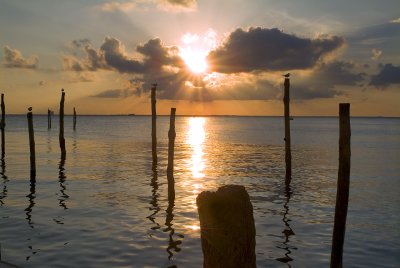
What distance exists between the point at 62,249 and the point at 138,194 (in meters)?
8.21

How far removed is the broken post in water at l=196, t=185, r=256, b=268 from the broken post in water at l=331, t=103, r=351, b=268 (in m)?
3.59

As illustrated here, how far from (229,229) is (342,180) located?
3.96 m

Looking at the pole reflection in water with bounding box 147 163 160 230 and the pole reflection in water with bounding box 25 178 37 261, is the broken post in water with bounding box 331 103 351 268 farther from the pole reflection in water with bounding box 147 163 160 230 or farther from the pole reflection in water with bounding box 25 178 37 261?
the pole reflection in water with bounding box 25 178 37 261

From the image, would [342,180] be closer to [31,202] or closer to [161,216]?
[161,216]

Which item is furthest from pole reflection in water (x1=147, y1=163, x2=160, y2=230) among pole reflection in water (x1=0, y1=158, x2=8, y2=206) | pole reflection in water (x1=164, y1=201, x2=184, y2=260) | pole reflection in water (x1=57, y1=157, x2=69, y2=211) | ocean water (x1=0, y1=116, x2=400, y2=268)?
pole reflection in water (x1=0, y1=158, x2=8, y2=206)

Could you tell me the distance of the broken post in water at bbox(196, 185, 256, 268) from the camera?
557cm

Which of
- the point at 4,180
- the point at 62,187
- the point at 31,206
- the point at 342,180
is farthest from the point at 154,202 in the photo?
the point at 342,180

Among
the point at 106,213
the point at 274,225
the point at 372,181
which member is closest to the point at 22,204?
the point at 106,213

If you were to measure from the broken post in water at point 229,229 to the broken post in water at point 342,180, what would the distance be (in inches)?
141

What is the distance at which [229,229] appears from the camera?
18.2 ft

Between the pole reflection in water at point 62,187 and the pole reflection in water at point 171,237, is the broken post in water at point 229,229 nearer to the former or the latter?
the pole reflection in water at point 171,237

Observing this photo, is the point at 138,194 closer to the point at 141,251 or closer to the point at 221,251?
the point at 141,251

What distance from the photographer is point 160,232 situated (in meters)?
13.1

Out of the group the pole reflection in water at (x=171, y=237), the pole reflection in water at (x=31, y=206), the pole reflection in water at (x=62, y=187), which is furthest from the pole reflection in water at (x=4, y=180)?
the pole reflection in water at (x=171, y=237)
